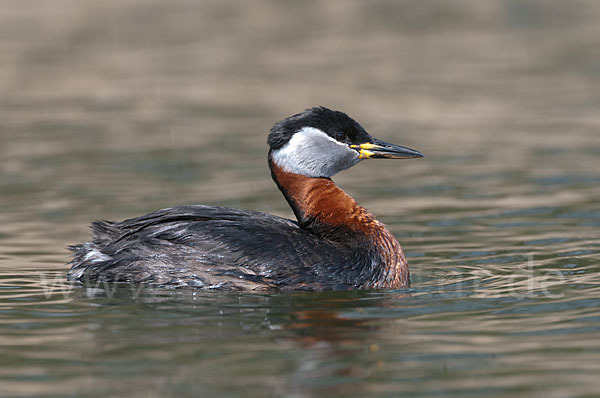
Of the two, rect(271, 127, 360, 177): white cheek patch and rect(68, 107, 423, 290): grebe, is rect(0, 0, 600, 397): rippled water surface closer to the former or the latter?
rect(68, 107, 423, 290): grebe

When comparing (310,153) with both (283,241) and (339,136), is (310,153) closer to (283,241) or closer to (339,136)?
(339,136)

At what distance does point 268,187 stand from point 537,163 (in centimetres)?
326

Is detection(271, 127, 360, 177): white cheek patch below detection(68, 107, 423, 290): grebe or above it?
above

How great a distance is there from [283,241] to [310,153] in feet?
2.88

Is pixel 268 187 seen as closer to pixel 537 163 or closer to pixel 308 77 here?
pixel 537 163

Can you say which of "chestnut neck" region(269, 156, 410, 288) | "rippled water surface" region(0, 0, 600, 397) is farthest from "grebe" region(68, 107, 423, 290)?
"rippled water surface" region(0, 0, 600, 397)

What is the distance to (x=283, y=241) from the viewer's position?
8.81 m

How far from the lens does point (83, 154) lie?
1506 centimetres

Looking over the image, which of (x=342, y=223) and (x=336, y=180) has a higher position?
(x=336, y=180)

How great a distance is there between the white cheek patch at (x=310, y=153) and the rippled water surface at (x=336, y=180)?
115 cm

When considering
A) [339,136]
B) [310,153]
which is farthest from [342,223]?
[339,136]

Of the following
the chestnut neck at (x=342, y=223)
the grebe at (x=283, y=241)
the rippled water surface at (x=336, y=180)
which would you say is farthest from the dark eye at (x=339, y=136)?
the rippled water surface at (x=336, y=180)

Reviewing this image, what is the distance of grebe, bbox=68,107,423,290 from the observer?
8695 millimetres

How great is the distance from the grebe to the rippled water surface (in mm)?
180
